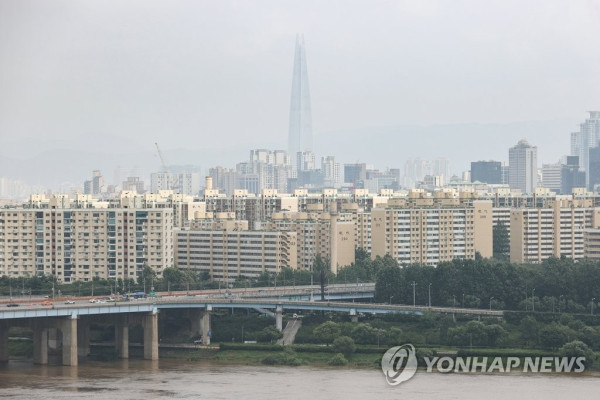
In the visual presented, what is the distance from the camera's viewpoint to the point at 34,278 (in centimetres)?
5869

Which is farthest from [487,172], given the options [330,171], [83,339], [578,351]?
[578,351]

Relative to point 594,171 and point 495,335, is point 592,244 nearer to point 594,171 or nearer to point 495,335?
point 495,335

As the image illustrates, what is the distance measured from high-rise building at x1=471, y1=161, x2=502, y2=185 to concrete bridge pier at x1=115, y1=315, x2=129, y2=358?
102160 mm

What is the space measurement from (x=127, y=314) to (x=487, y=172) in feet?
341

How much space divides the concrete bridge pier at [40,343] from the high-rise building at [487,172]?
104506 mm

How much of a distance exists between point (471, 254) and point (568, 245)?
287 inches

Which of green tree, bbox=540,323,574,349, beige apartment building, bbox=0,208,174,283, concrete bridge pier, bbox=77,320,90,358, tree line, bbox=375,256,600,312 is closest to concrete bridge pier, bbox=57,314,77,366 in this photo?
concrete bridge pier, bbox=77,320,90,358

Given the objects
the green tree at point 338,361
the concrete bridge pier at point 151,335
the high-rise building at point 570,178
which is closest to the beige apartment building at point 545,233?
the concrete bridge pier at point 151,335

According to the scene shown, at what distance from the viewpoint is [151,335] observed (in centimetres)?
4738

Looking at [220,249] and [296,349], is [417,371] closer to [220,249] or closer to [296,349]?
[296,349]

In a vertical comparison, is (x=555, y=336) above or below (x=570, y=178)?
below

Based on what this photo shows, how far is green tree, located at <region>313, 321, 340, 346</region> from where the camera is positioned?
46.8m

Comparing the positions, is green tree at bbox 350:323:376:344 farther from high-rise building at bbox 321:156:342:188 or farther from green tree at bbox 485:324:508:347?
Answer: high-rise building at bbox 321:156:342:188

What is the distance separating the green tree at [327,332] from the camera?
4681 centimetres
